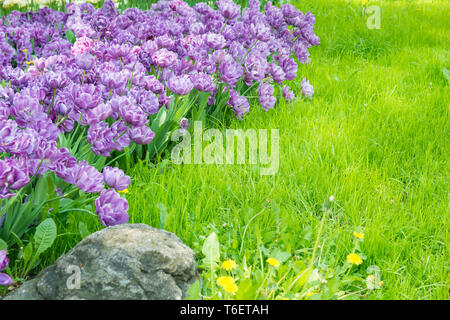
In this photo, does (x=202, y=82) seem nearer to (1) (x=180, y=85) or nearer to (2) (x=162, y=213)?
(1) (x=180, y=85)

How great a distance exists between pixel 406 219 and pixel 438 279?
1.29ft

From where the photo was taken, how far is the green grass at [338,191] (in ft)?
6.44

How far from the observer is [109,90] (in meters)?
2.48

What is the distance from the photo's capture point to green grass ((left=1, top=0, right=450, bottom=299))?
1.96 metres

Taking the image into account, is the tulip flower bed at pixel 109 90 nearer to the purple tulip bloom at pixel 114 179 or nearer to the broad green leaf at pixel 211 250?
the purple tulip bloom at pixel 114 179

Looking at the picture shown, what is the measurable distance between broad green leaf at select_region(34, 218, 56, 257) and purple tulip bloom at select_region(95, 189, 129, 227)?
0.58ft

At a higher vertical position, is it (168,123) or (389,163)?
(168,123)

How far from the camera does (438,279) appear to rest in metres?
1.87

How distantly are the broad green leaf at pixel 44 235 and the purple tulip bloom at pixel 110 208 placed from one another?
176 mm

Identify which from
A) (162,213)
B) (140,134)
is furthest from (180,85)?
(162,213)

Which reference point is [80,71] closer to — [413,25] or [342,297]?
[342,297]

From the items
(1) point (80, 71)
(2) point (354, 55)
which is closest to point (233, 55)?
(1) point (80, 71)

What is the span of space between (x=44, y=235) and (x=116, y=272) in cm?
37

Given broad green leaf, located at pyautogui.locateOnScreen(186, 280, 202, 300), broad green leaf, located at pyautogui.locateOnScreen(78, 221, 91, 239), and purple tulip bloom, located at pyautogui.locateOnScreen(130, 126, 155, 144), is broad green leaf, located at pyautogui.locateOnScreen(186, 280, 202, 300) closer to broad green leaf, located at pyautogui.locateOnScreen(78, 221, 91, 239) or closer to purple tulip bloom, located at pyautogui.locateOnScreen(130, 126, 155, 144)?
broad green leaf, located at pyautogui.locateOnScreen(78, 221, 91, 239)
